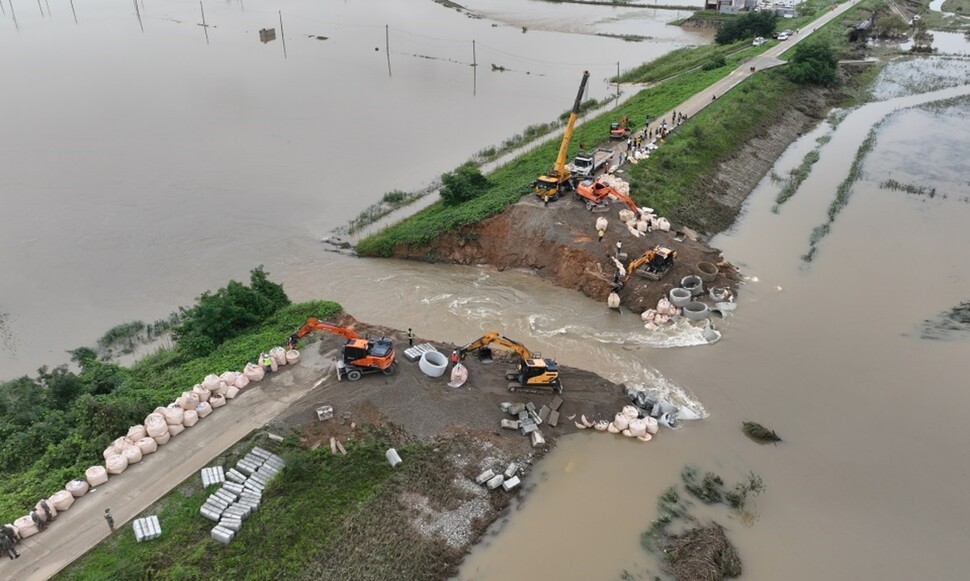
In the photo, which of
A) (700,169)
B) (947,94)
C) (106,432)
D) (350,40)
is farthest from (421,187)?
(947,94)

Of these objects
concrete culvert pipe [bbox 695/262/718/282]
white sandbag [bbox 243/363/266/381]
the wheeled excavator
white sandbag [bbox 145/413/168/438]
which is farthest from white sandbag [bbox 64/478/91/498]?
concrete culvert pipe [bbox 695/262/718/282]

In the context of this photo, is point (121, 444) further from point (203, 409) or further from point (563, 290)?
point (563, 290)

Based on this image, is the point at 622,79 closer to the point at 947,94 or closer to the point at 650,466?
the point at 947,94

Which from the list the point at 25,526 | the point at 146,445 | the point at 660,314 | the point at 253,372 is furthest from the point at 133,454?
the point at 660,314

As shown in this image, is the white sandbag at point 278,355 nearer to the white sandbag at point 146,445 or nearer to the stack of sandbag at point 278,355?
the stack of sandbag at point 278,355

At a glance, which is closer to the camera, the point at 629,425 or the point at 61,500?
the point at 61,500

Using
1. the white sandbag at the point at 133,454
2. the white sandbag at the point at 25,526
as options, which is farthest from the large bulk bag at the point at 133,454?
the white sandbag at the point at 25,526

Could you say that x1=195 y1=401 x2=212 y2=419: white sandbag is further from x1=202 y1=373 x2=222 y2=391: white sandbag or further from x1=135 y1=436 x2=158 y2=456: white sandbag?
x1=135 y1=436 x2=158 y2=456: white sandbag

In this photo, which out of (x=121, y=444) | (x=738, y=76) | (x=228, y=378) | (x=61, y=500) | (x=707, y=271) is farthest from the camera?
(x=738, y=76)

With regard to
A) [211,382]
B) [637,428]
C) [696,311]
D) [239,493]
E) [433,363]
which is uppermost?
[211,382]
